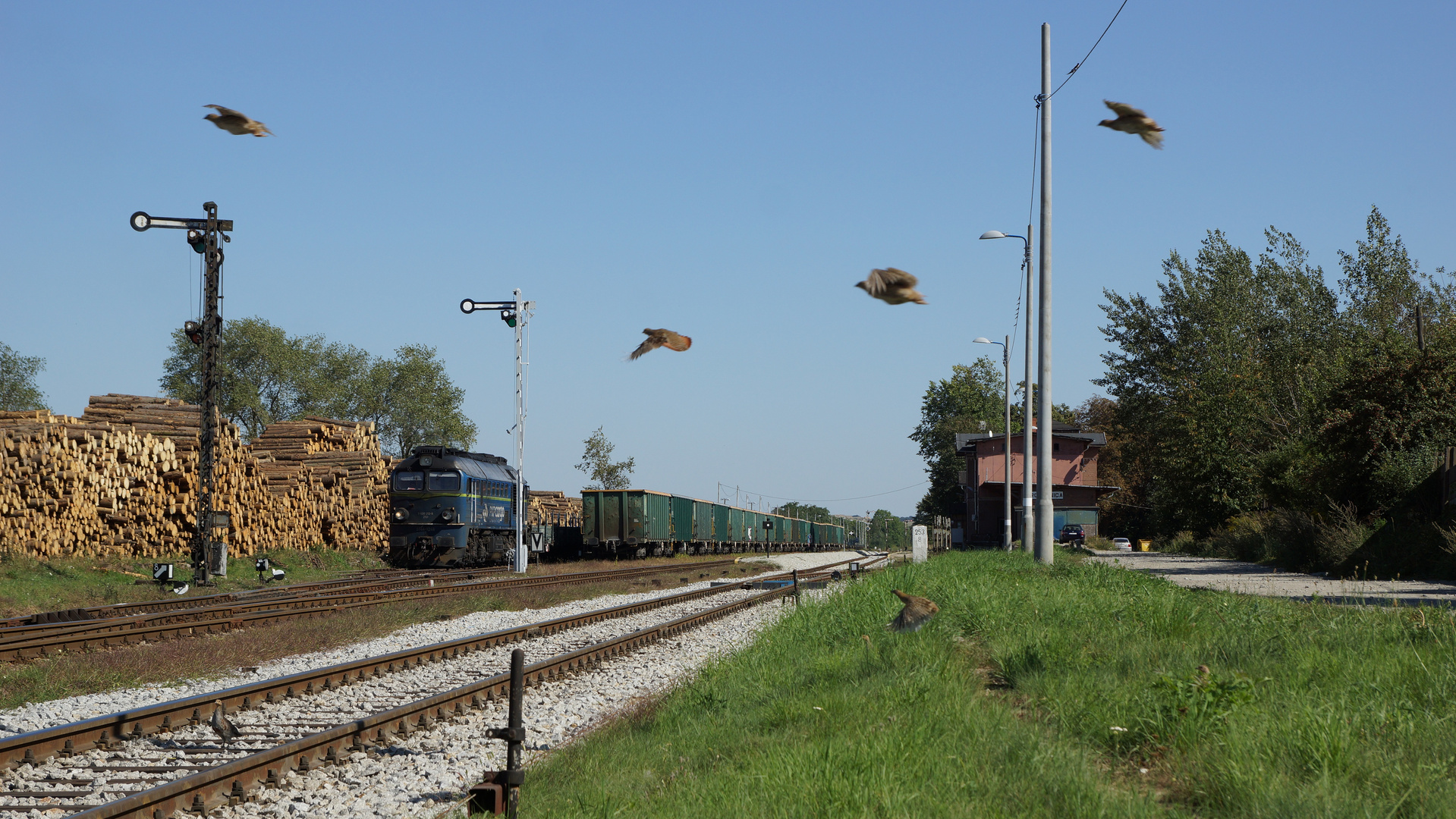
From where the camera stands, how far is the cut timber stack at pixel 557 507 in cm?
5129

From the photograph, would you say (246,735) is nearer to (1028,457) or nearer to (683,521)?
(1028,457)

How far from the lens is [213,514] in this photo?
2334 cm

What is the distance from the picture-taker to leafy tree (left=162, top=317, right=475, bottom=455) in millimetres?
76688

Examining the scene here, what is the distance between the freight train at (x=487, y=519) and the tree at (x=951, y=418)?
5851 cm

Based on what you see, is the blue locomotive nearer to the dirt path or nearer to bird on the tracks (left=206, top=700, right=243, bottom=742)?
the dirt path

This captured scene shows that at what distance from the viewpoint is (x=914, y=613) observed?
10805mm

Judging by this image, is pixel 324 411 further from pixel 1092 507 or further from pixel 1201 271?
pixel 1201 271

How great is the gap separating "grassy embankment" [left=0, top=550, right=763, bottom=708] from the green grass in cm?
4

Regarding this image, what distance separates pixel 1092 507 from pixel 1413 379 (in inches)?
1838

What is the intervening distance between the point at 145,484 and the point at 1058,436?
5562 cm

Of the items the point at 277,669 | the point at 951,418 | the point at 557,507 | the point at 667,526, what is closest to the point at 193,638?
the point at 277,669

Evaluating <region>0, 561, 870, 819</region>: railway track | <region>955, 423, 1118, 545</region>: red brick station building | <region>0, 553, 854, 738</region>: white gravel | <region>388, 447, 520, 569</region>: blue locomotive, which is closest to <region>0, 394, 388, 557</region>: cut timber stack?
<region>388, 447, 520, 569</region>: blue locomotive

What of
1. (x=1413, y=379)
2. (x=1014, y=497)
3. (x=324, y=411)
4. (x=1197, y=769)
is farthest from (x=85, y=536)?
(x=324, y=411)

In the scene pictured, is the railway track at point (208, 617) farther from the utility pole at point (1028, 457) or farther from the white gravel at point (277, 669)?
the utility pole at point (1028, 457)
